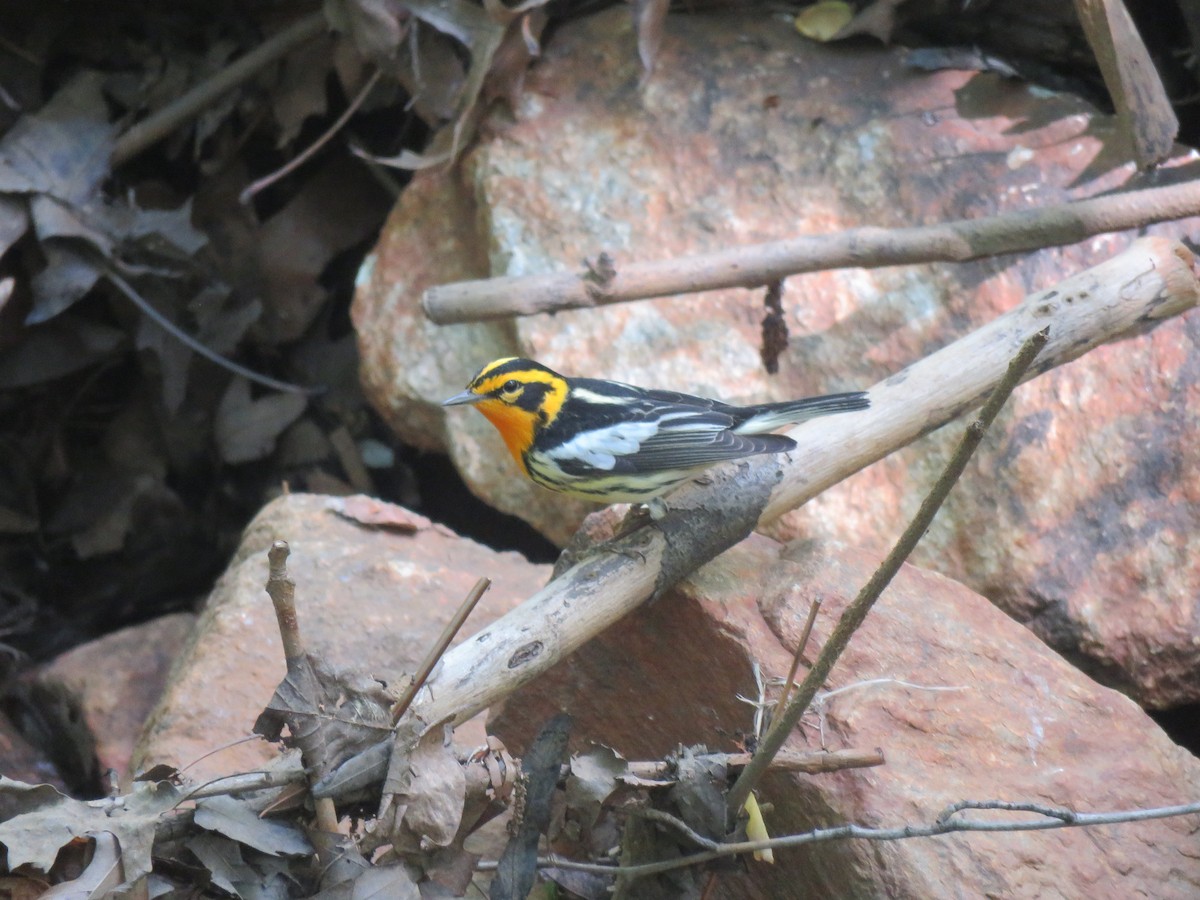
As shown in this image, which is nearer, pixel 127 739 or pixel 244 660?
pixel 244 660

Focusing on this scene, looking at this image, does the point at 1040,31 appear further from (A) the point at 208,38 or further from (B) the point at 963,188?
(A) the point at 208,38

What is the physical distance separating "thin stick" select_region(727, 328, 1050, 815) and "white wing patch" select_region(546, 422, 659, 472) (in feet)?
3.60

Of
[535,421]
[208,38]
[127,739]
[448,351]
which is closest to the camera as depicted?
[535,421]

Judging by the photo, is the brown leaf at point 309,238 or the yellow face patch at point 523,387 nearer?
the yellow face patch at point 523,387

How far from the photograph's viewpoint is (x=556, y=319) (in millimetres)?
3789

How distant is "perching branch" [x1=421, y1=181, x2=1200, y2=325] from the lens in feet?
10.9

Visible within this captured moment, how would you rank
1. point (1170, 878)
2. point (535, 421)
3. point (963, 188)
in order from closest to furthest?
point (1170, 878) → point (535, 421) → point (963, 188)

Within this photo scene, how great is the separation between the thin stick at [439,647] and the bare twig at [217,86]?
10.3 ft

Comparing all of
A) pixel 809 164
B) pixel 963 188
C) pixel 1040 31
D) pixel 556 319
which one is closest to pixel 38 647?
pixel 556 319

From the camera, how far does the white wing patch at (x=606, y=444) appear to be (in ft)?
9.52

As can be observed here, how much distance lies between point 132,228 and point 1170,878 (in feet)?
12.4

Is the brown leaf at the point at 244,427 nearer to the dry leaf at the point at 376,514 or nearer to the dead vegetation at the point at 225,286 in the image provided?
the dead vegetation at the point at 225,286

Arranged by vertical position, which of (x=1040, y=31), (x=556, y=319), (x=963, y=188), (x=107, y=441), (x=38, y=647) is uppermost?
(x=1040, y=31)

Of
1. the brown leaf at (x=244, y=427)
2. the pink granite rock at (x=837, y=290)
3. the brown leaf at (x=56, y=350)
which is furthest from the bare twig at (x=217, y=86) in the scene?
the brown leaf at (x=244, y=427)
